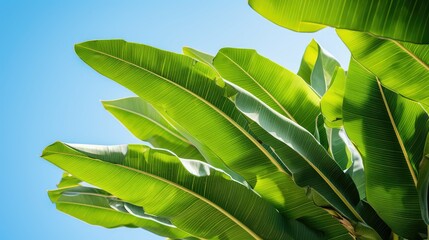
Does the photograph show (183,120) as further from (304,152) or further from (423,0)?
(423,0)

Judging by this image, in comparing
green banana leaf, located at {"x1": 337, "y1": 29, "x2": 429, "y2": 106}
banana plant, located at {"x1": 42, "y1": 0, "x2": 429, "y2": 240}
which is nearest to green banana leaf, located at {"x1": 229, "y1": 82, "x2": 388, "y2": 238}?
banana plant, located at {"x1": 42, "y1": 0, "x2": 429, "y2": 240}

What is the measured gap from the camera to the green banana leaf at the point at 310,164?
1.61 meters

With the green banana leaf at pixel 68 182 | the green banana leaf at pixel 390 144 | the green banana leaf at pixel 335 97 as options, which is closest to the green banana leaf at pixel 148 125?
the green banana leaf at pixel 68 182

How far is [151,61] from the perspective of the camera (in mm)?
1718

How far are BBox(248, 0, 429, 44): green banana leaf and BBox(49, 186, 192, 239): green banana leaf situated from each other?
1256 millimetres

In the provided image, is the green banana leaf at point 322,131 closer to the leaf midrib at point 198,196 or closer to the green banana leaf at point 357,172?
the green banana leaf at point 357,172

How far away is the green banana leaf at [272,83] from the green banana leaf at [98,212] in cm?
61

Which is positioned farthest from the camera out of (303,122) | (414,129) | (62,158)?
(303,122)

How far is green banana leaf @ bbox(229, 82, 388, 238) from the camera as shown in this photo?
1612 mm

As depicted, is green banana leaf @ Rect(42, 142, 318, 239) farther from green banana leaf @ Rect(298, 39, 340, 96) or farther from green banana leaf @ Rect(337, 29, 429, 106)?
green banana leaf @ Rect(298, 39, 340, 96)

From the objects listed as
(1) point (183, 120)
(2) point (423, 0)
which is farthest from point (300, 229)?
(2) point (423, 0)

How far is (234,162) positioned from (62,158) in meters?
0.53

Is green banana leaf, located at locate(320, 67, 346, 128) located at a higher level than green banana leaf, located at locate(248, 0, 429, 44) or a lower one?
lower

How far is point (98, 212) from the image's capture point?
2.21 meters
